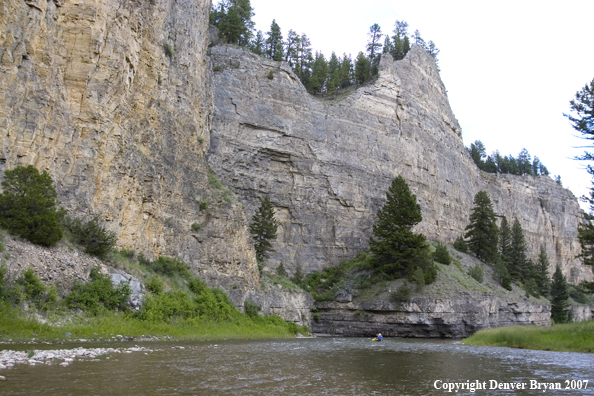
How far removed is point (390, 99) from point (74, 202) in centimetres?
5388

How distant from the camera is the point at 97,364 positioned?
15.1 meters

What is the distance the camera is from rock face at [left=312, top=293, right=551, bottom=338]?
47.8 metres

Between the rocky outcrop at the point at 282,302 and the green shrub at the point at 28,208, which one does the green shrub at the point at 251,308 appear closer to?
the rocky outcrop at the point at 282,302

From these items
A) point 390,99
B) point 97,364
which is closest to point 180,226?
point 97,364

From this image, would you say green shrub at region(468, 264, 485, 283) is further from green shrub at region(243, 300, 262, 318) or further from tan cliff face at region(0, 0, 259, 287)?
green shrub at region(243, 300, 262, 318)

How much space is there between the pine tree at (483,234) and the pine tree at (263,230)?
34871mm

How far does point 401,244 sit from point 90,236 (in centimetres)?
3459

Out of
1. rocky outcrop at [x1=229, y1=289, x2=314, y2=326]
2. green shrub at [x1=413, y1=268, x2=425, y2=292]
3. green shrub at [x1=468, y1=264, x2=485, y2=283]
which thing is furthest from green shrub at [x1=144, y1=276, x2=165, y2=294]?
green shrub at [x1=468, y1=264, x2=485, y2=283]

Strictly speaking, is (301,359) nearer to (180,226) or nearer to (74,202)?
(74,202)

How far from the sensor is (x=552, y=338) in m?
28.3

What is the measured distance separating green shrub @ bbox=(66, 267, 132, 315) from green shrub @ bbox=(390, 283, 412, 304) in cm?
2904

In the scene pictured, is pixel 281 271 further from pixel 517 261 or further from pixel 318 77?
pixel 517 261

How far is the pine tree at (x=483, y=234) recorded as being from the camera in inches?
2790

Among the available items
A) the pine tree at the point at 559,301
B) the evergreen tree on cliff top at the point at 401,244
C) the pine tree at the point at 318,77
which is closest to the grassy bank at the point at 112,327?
the evergreen tree on cliff top at the point at 401,244
